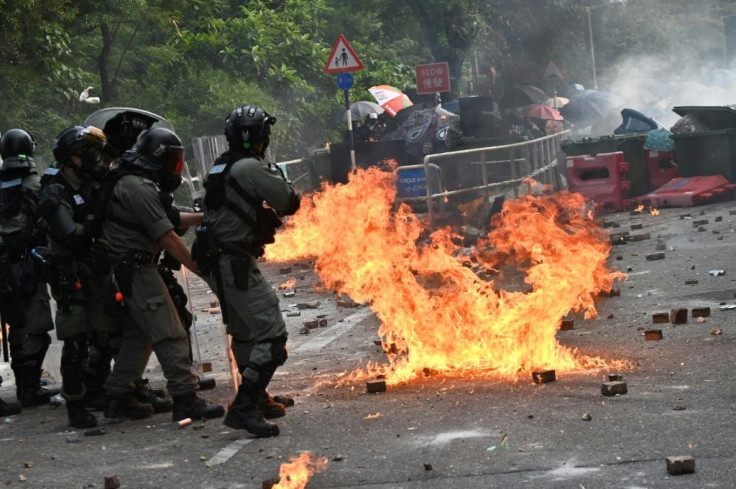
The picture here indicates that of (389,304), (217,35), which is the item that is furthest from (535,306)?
(217,35)

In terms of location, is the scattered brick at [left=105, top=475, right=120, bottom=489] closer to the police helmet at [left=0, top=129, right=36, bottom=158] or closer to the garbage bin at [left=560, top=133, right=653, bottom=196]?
the police helmet at [left=0, top=129, right=36, bottom=158]

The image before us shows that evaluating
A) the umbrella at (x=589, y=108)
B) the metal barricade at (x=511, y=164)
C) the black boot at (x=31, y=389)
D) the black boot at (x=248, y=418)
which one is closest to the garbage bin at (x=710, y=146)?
the metal barricade at (x=511, y=164)

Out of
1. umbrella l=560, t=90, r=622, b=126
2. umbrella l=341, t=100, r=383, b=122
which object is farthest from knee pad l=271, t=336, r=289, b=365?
umbrella l=560, t=90, r=622, b=126

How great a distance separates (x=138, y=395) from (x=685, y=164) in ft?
50.2

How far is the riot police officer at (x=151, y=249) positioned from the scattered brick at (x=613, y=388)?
2.21 m

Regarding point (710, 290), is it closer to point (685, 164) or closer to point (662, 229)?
point (662, 229)

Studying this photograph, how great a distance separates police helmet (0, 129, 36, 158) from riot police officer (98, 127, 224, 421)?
155 centimetres

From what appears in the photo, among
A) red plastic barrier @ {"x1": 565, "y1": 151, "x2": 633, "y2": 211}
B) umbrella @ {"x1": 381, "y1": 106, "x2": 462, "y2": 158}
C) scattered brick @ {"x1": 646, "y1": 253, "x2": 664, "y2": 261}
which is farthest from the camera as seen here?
umbrella @ {"x1": 381, "y1": 106, "x2": 462, "y2": 158}

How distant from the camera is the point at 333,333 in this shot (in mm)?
10891

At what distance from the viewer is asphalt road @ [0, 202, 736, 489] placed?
563 centimetres

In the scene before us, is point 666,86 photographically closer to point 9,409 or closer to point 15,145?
point 15,145

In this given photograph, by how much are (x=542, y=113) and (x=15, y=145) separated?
31.5 m

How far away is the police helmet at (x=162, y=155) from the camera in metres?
7.29

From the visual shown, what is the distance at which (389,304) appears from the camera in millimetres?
8688
